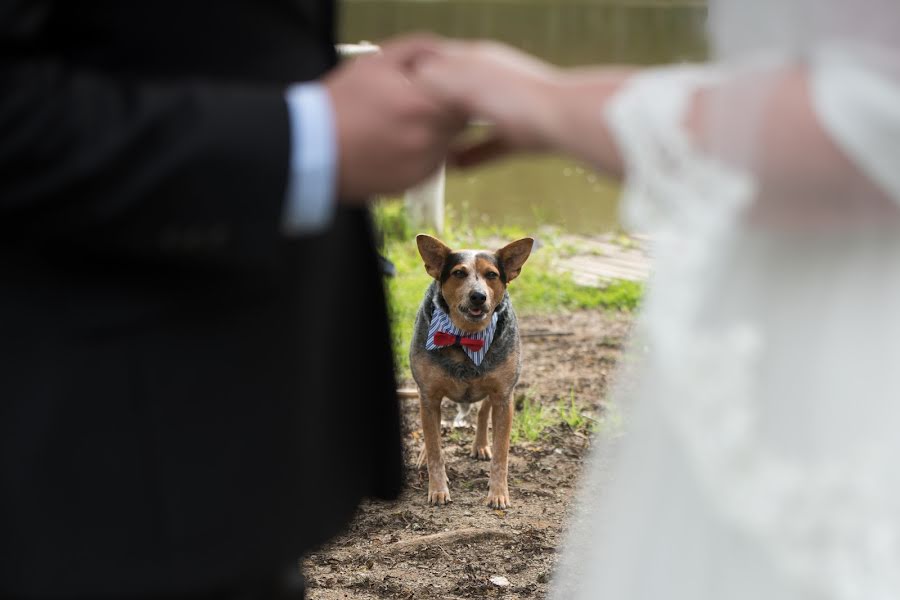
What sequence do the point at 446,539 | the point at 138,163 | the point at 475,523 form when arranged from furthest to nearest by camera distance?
the point at 475,523
the point at 446,539
the point at 138,163

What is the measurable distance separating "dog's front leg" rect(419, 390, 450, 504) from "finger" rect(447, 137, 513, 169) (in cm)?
296

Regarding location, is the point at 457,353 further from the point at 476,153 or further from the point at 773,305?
the point at 773,305

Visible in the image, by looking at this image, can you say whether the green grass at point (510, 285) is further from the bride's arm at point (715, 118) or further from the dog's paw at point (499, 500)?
the bride's arm at point (715, 118)

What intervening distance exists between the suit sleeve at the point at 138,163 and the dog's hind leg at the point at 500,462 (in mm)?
3201

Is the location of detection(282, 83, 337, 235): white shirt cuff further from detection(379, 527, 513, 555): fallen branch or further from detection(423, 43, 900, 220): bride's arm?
detection(379, 527, 513, 555): fallen branch

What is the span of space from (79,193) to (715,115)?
22.1 inches

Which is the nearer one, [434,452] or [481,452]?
[434,452]

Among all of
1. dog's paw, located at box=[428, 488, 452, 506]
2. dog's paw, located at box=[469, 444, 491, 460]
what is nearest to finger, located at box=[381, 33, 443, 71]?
dog's paw, located at box=[428, 488, 452, 506]

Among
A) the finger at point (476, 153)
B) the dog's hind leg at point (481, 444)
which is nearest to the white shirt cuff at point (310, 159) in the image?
the finger at point (476, 153)

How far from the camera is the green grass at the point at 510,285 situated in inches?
221

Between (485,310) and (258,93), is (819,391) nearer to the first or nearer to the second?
(258,93)

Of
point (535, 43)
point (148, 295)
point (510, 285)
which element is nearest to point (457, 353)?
point (510, 285)

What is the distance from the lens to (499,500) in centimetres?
406

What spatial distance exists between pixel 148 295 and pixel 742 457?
59 centimetres
